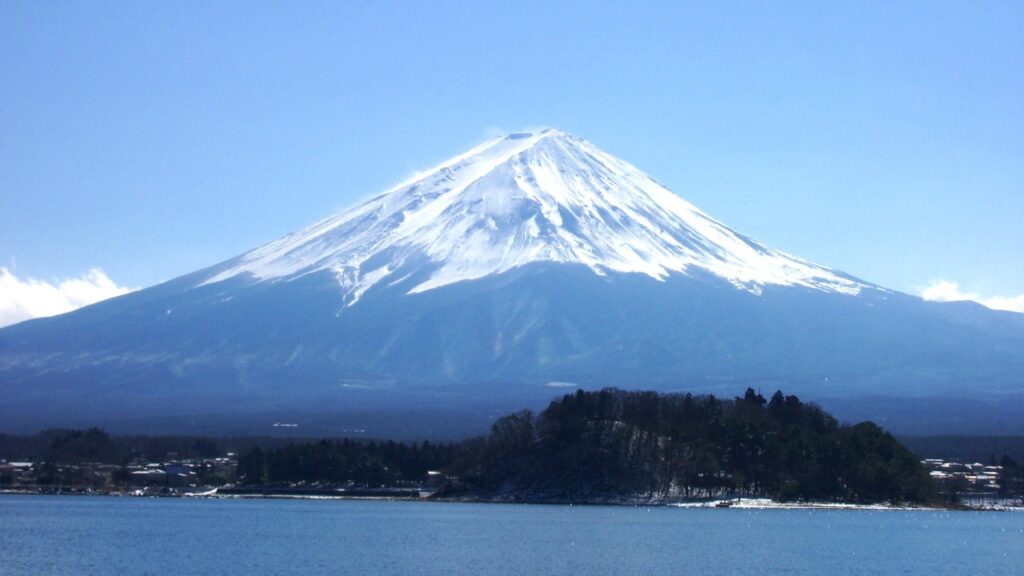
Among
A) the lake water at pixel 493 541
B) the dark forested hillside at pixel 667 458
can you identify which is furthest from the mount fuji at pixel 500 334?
the lake water at pixel 493 541

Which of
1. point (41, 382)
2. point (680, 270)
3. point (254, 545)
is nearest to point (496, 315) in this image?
point (680, 270)

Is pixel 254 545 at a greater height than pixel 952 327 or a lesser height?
lesser

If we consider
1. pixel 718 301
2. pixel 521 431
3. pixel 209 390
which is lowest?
pixel 521 431

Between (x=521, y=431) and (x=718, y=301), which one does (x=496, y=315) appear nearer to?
(x=718, y=301)

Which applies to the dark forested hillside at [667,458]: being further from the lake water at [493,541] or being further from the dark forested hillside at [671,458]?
the lake water at [493,541]

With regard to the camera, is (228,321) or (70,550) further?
(228,321)

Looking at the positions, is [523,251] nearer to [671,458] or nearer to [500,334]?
[500,334]

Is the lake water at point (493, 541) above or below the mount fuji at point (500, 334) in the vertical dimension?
below
